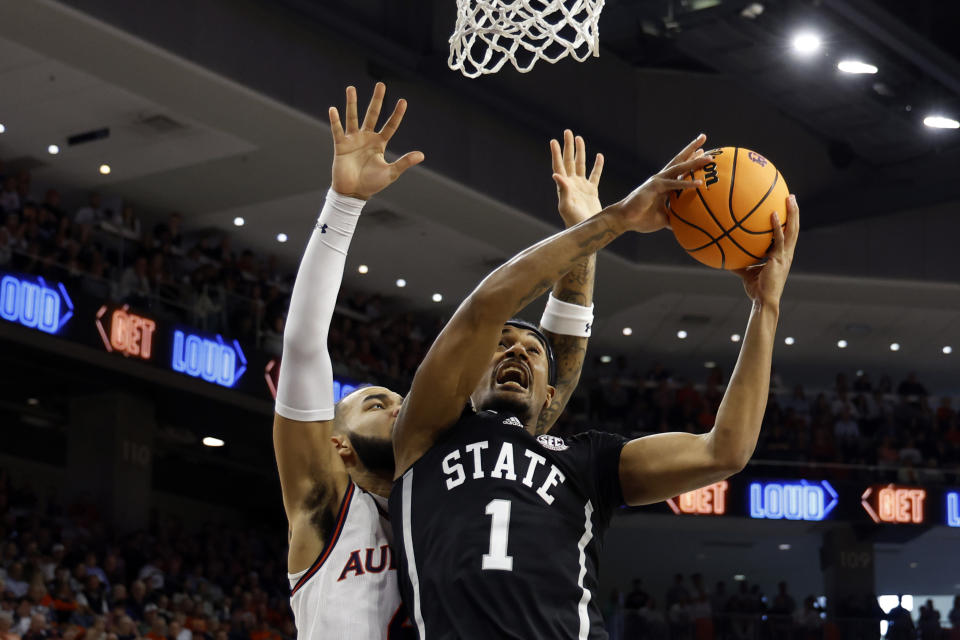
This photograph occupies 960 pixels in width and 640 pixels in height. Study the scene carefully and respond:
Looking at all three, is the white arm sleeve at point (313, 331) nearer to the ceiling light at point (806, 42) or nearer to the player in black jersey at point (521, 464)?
the player in black jersey at point (521, 464)

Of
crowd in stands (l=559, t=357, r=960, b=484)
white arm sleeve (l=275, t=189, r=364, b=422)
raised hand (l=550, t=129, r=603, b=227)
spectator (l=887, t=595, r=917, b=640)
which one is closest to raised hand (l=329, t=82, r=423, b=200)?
white arm sleeve (l=275, t=189, r=364, b=422)

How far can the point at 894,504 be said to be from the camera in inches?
859

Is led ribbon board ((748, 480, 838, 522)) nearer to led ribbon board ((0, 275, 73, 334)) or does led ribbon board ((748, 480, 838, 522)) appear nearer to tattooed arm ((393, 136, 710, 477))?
led ribbon board ((0, 275, 73, 334))

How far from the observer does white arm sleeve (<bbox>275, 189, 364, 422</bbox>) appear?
3.53m

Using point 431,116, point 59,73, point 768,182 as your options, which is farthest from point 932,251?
point 768,182

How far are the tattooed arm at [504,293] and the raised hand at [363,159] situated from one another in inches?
18.7

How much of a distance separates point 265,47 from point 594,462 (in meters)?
13.4

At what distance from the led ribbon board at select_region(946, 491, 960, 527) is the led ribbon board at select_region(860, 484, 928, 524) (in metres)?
0.45

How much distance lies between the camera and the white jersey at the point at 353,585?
11.3 ft

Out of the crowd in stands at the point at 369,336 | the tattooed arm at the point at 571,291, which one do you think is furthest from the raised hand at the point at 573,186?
the crowd in stands at the point at 369,336

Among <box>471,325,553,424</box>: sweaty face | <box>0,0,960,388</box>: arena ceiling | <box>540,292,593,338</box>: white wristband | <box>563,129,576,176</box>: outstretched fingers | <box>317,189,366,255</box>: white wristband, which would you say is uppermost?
<box>0,0,960,388</box>: arena ceiling

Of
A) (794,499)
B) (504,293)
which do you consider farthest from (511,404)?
(794,499)

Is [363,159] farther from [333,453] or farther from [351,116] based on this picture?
[333,453]

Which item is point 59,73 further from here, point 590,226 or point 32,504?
point 590,226
